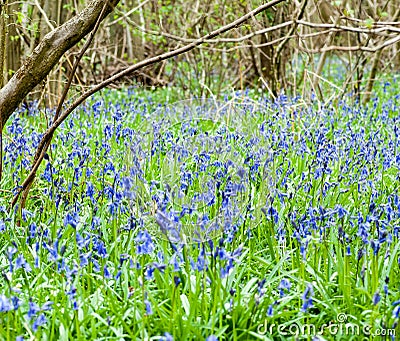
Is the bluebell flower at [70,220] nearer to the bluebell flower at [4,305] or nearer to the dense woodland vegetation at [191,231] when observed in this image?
the dense woodland vegetation at [191,231]

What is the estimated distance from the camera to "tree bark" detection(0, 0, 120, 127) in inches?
138

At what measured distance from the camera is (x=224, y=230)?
3.03 meters

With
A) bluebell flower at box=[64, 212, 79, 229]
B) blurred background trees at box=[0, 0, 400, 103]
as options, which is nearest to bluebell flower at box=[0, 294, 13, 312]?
bluebell flower at box=[64, 212, 79, 229]

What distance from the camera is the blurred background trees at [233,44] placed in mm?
6613

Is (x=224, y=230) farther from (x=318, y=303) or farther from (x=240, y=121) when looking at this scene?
(x=240, y=121)

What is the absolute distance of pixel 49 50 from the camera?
3.52 metres

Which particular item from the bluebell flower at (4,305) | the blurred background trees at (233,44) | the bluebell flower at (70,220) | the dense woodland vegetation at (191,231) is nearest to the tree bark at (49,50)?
the dense woodland vegetation at (191,231)

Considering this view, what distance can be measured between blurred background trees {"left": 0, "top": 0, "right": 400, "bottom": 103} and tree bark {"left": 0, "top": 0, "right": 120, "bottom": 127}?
7.04 feet

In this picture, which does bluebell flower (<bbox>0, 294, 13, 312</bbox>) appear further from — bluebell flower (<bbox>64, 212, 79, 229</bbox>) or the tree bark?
the tree bark

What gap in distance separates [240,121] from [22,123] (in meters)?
2.23

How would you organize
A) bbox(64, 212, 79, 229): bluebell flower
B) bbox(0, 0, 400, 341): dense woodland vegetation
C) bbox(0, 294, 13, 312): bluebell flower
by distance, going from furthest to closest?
bbox(64, 212, 79, 229): bluebell flower, bbox(0, 0, 400, 341): dense woodland vegetation, bbox(0, 294, 13, 312): bluebell flower

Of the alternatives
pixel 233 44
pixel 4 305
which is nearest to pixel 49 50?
pixel 4 305

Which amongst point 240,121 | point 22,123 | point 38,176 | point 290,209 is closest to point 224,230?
point 290,209

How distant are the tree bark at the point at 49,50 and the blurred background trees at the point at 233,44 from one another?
215 centimetres
